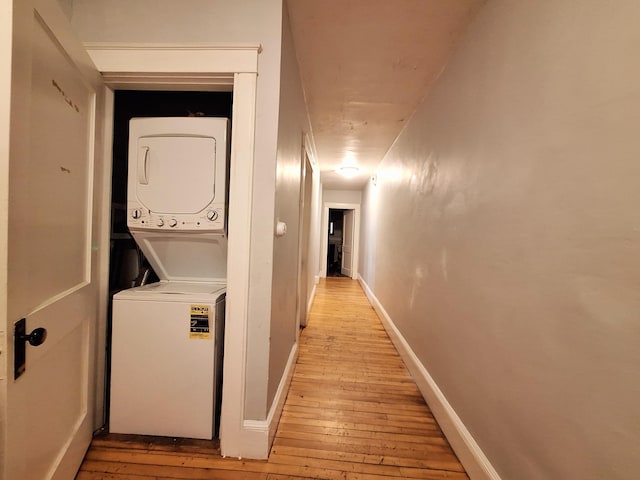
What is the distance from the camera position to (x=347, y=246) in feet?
23.8

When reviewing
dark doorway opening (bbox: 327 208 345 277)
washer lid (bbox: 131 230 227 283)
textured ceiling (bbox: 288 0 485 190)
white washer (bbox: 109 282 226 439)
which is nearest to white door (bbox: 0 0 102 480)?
white washer (bbox: 109 282 226 439)

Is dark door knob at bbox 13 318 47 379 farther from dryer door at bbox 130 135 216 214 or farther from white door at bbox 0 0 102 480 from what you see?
dryer door at bbox 130 135 216 214

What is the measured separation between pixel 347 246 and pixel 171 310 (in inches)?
241

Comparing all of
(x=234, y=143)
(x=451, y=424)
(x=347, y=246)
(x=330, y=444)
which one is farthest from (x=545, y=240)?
(x=347, y=246)

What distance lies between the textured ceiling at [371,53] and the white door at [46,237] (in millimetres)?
1104

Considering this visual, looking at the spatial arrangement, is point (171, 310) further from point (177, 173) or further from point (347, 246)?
point (347, 246)

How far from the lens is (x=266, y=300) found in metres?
1.30

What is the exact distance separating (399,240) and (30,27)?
2758 millimetres

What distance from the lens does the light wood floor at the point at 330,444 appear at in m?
1.25

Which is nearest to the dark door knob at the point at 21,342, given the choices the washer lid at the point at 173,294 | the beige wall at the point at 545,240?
the washer lid at the point at 173,294

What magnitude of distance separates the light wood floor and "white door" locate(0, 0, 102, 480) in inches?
11.3

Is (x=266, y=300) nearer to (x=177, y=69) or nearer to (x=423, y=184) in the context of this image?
(x=177, y=69)

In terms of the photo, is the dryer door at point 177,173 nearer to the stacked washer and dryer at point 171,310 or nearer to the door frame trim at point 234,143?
the stacked washer and dryer at point 171,310

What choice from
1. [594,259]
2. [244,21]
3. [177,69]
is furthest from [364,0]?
[594,259]
